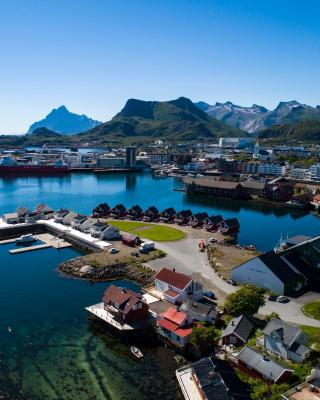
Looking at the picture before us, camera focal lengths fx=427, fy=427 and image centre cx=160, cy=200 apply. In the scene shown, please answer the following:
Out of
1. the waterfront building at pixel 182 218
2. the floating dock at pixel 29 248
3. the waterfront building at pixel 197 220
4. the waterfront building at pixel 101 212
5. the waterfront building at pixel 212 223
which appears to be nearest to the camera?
the floating dock at pixel 29 248

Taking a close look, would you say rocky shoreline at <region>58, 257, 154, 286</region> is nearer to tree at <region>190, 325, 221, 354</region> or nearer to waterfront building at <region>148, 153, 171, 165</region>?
tree at <region>190, 325, 221, 354</region>

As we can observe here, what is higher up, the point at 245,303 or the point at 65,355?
the point at 245,303

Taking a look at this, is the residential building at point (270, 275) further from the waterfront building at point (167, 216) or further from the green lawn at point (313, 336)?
the waterfront building at point (167, 216)

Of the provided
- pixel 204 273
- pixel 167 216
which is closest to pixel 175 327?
pixel 204 273

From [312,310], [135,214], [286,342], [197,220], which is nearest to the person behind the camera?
[286,342]

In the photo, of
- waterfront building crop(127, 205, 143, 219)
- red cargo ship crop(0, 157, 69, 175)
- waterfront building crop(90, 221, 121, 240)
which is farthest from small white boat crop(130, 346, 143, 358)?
red cargo ship crop(0, 157, 69, 175)

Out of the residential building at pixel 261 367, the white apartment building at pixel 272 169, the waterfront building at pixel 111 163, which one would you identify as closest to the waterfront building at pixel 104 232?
the residential building at pixel 261 367

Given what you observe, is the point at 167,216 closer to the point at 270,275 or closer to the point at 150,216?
the point at 150,216
